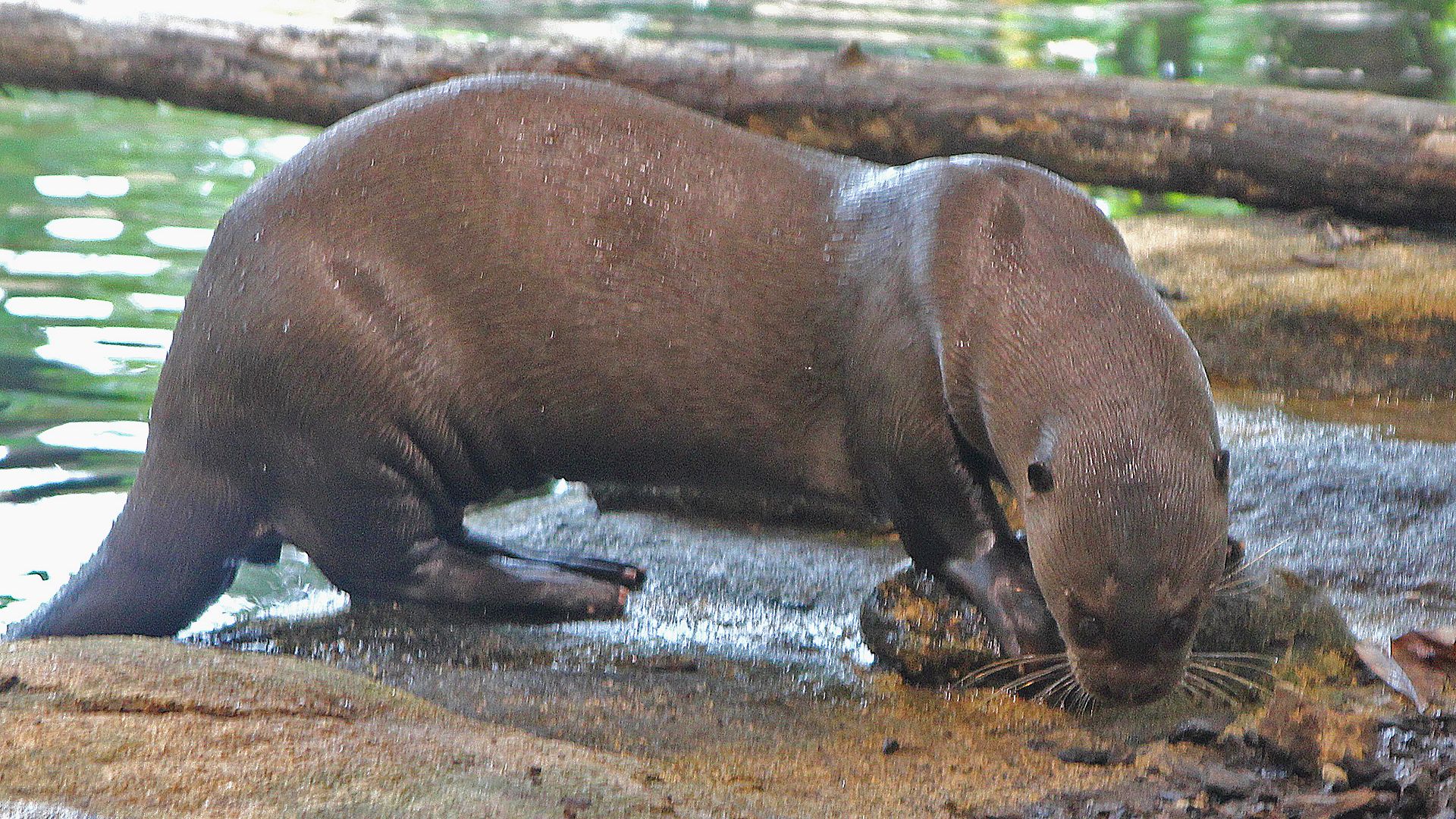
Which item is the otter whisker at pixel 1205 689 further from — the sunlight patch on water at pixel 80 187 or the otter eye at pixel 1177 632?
the sunlight patch on water at pixel 80 187

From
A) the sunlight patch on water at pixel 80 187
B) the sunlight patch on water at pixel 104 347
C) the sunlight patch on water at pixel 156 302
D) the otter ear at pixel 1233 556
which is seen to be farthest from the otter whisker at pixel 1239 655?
the sunlight patch on water at pixel 80 187

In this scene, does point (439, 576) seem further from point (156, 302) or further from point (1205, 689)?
point (156, 302)

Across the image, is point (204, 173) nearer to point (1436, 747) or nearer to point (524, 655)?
point (524, 655)

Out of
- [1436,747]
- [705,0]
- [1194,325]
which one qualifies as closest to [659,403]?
[1436,747]

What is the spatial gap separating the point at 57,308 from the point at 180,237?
0.82 metres

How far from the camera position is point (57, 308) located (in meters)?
4.84

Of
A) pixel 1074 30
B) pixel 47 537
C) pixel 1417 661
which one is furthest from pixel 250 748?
pixel 1074 30

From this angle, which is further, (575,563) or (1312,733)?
(575,563)

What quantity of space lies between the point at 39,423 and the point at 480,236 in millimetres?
1932

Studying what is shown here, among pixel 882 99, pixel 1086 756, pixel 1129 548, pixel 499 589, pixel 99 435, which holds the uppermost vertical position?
pixel 882 99

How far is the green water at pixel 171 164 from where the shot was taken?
3678mm

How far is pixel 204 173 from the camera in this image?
263 inches

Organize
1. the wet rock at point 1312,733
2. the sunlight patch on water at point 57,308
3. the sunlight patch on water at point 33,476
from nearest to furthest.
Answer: the wet rock at point 1312,733
the sunlight patch on water at point 33,476
the sunlight patch on water at point 57,308

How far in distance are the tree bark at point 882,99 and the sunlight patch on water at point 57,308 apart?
875mm
